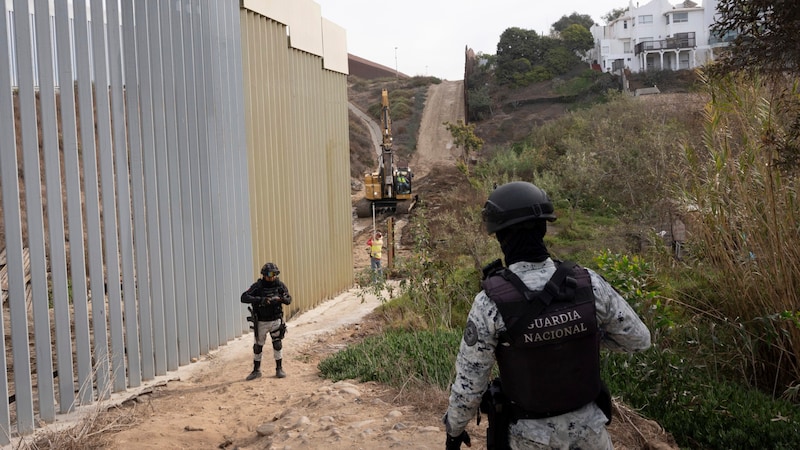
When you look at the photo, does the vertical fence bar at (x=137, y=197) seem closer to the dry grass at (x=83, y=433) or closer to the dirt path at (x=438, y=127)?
the dry grass at (x=83, y=433)

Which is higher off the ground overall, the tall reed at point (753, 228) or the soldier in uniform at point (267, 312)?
the tall reed at point (753, 228)

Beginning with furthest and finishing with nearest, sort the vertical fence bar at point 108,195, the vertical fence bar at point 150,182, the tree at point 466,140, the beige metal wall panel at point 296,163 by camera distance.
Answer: the tree at point 466,140 < the beige metal wall panel at point 296,163 < the vertical fence bar at point 150,182 < the vertical fence bar at point 108,195

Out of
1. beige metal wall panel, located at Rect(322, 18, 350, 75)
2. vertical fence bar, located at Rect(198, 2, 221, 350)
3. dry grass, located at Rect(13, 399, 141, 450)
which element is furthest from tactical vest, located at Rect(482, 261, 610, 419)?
beige metal wall panel, located at Rect(322, 18, 350, 75)

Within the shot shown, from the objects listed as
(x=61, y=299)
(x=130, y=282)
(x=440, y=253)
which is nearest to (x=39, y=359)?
(x=61, y=299)

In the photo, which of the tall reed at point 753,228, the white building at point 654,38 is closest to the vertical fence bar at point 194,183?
the tall reed at point 753,228

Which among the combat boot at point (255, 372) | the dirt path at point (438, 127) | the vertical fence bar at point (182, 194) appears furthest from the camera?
the dirt path at point (438, 127)

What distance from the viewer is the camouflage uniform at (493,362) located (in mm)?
2961

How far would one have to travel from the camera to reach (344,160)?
1659 centimetres

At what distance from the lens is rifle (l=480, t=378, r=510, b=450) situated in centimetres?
305

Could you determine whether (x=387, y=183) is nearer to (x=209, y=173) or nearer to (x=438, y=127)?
(x=209, y=173)

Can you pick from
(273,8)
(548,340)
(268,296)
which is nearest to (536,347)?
(548,340)

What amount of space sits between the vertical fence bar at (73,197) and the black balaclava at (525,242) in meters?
5.22

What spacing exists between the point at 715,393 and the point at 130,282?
5.75 meters

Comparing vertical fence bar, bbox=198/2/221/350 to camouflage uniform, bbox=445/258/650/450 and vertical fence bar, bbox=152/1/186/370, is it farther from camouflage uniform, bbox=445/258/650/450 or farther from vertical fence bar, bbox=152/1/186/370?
camouflage uniform, bbox=445/258/650/450
